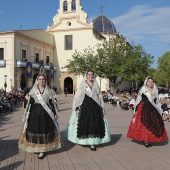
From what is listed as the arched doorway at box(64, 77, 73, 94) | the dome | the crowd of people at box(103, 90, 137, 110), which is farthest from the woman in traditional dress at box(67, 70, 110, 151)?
the dome

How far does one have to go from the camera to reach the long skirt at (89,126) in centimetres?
668

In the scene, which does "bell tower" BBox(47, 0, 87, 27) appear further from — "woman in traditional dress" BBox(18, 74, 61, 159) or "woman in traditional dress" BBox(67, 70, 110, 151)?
"woman in traditional dress" BBox(18, 74, 61, 159)

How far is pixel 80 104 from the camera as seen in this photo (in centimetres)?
693

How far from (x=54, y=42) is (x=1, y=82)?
39.8ft

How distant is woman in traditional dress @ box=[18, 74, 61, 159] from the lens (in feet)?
19.6

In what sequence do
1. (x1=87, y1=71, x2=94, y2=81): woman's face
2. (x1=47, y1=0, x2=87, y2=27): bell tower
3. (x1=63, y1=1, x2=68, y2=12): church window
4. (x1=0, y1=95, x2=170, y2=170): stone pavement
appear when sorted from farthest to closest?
(x1=63, y1=1, x2=68, y2=12): church window → (x1=47, y1=0, x2=87, y2=27): bell tower → (x1=87, y1=71, x2=94, y2=81): woman's face → (x1=0, y1=95, x2=170, y2=170): stone pavement

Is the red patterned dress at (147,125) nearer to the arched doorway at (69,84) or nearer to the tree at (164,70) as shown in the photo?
the arched doorway at (69,84)

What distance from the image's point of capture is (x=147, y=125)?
6961 mm

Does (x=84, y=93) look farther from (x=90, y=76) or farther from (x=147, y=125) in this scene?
(x=147, y=125)

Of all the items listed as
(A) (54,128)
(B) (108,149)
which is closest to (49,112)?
(A) (54,128)

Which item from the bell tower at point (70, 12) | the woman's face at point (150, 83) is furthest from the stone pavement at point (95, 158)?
the bell tower at point (70, 12)

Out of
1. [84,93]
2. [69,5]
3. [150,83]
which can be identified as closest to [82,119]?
[84,93]

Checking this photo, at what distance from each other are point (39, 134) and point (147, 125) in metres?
2.75

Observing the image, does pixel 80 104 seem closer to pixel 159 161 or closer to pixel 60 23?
pixel 159 161
